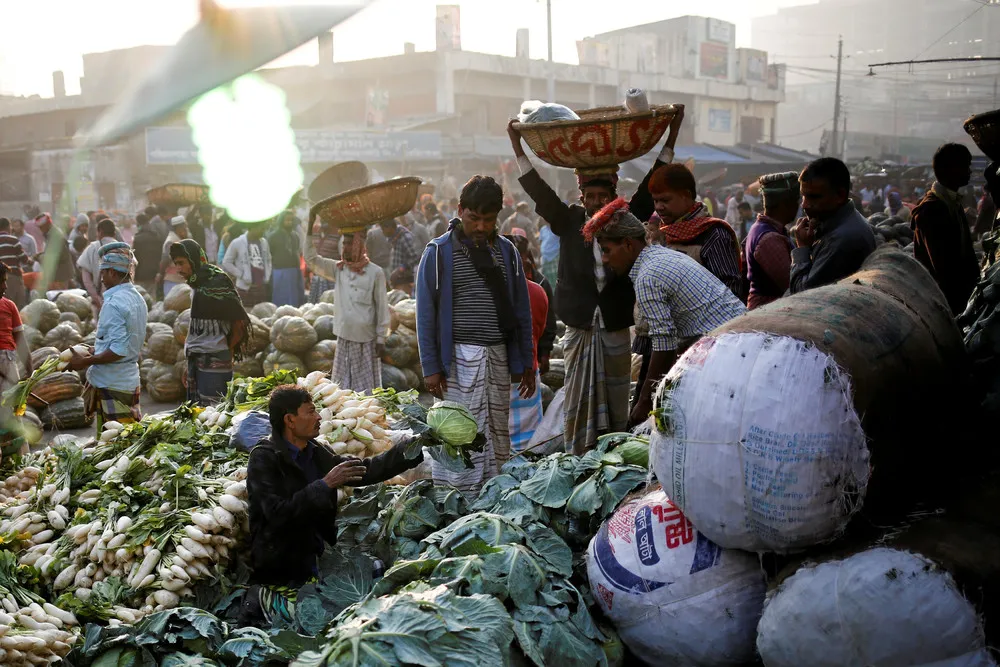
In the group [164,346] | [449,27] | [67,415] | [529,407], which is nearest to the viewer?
[529,407]

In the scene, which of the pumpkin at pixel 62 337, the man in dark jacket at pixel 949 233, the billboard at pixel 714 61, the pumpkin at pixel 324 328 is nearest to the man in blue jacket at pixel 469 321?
the man in dark jacket at pixel 949 233

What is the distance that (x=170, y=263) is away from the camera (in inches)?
473

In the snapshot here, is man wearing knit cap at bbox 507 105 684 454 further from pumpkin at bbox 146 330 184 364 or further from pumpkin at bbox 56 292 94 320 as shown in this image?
pumpkin at bbox 56 292 94 320

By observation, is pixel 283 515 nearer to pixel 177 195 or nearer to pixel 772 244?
pixel 772 244

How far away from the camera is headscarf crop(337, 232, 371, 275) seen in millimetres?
6680

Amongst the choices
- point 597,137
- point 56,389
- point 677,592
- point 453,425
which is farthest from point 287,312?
point 677,592

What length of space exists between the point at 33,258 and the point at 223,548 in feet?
43.2

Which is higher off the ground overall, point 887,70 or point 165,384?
point 887,70

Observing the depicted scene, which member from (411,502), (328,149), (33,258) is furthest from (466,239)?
(328,149)

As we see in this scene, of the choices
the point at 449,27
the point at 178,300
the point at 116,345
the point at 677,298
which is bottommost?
the point at 178,300

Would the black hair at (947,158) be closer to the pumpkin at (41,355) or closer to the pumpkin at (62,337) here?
the pumpkin at (41,355)

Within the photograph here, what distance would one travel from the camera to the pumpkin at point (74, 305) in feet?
36.0

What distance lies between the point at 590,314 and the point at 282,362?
4736 mm

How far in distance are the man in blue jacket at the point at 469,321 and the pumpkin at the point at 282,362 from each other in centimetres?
419
